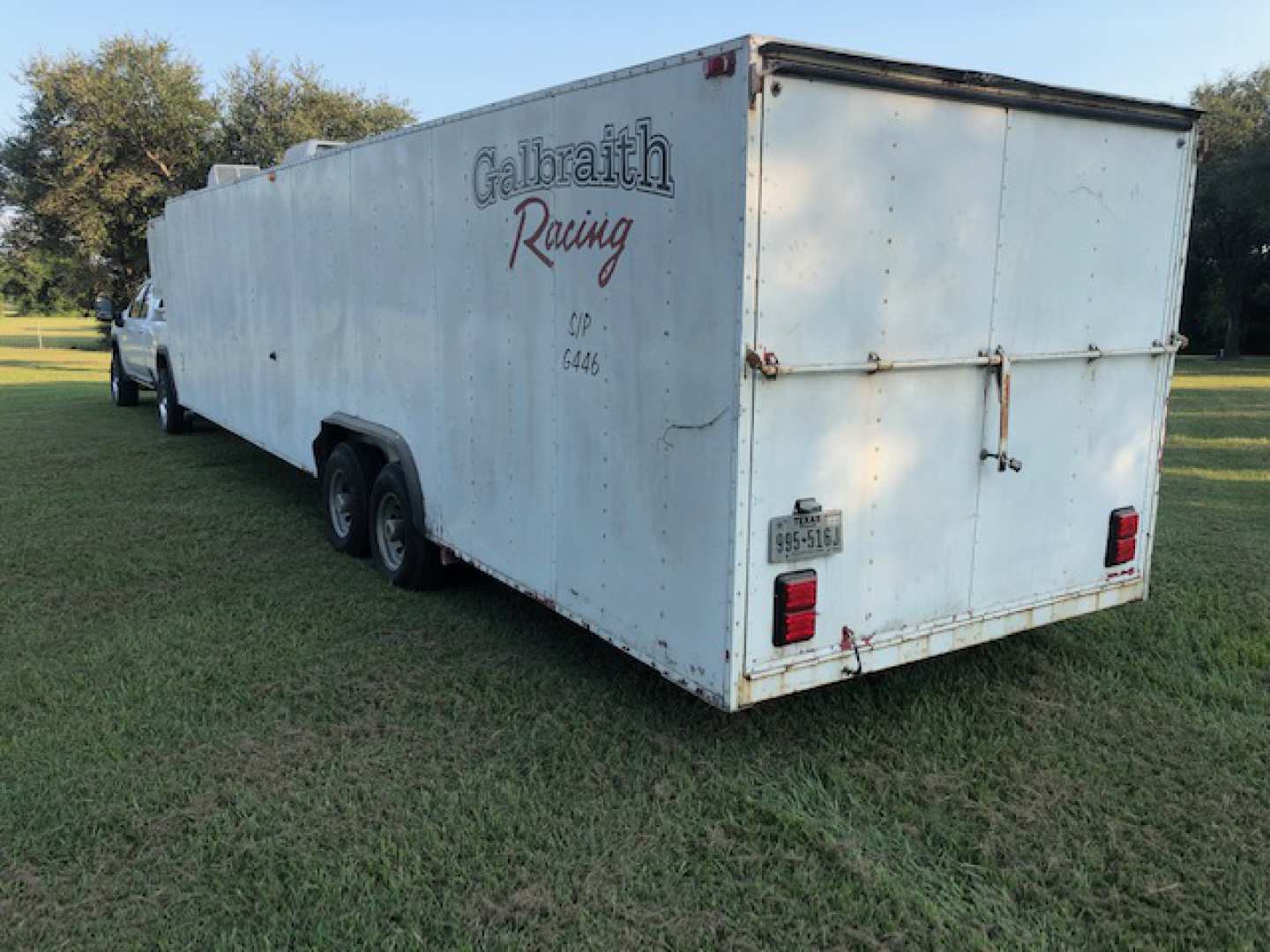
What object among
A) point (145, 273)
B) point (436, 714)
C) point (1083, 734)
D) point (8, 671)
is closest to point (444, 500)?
point (436, 714)

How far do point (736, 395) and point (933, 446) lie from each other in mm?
1034

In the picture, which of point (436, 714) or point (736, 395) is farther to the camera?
point (436, 714)

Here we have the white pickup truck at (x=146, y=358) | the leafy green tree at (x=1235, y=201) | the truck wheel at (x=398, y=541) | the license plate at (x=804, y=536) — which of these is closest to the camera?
the license plate at (x=804, y=536)

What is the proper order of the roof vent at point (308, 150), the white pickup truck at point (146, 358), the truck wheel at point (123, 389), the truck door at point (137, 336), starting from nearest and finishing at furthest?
the roof vent at point (308, 150) → the white pickup truck at point (146, 358) → the truck door at point (137, 336) → the truck wheel at point (123, 389)

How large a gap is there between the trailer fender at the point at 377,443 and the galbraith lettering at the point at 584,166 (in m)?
1.68

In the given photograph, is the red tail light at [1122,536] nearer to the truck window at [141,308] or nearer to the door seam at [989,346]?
the door seam at [989,346]

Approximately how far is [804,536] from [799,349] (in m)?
0.68

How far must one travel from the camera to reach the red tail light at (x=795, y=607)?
137 inches

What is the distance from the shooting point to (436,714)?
4273mm

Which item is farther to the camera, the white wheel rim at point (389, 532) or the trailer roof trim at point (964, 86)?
the white wheel rim at point (389, 532)

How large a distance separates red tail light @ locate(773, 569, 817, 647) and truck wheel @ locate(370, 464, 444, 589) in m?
2.84

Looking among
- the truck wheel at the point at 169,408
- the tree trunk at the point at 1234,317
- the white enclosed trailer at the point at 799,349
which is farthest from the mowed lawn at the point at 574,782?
the tree trunk at the point at 1234,317

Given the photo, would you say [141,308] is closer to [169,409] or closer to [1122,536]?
[169,409]

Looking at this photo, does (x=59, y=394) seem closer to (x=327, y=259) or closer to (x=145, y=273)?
(x=145, y=273)
